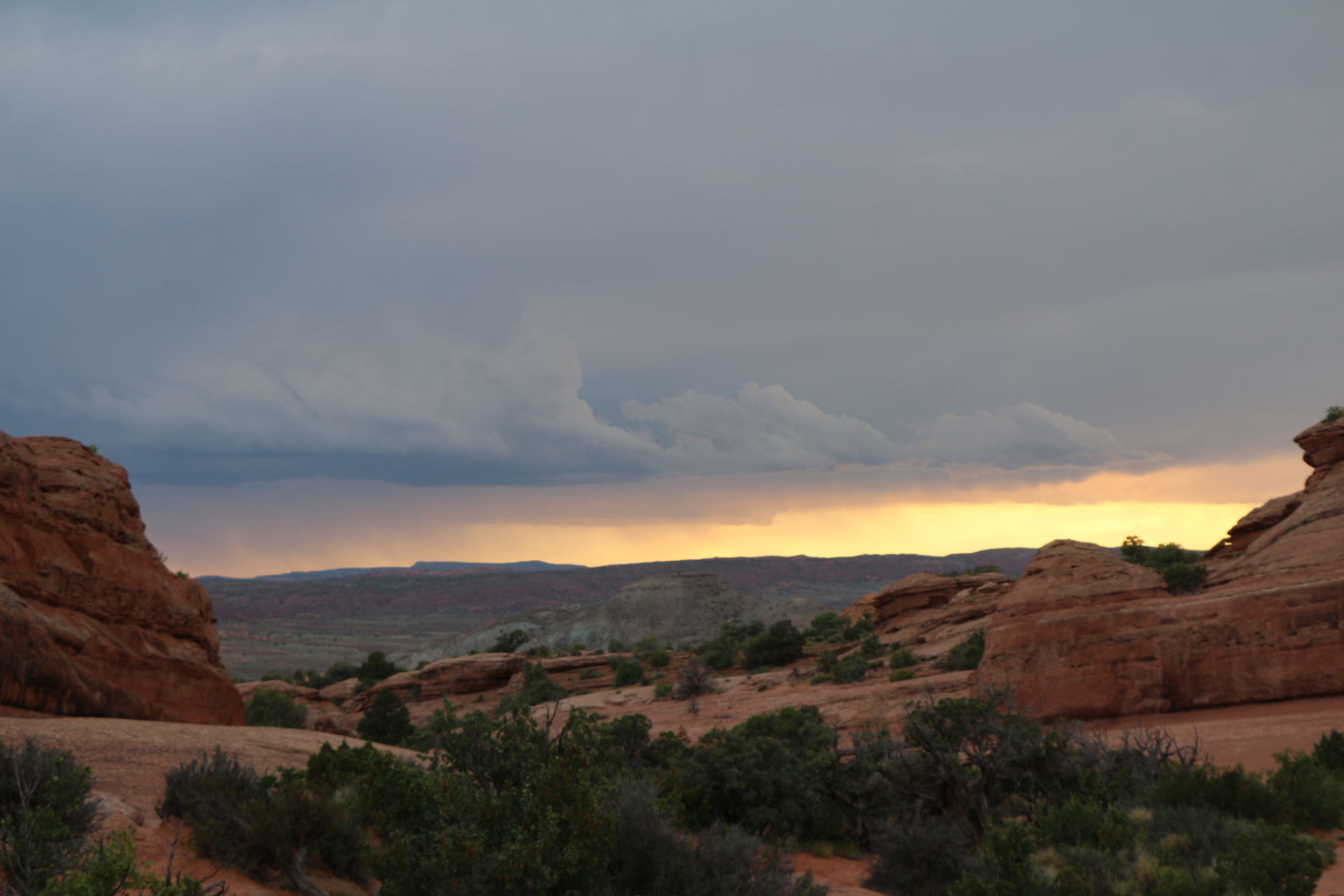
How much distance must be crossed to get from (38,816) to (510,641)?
65760 mm

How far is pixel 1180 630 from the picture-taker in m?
19.7

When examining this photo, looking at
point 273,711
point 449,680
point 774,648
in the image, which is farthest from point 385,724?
point 774,648

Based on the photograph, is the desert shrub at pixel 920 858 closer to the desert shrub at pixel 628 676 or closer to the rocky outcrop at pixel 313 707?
the rocky outcrop at pixel 313 707

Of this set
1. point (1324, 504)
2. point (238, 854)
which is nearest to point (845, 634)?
point (1324, 504)

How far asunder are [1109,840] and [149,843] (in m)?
11.7

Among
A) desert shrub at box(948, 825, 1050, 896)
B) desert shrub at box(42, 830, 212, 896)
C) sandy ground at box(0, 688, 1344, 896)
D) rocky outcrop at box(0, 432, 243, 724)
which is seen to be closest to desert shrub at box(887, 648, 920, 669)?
sandy ground at box(0, 688, 1344, 896)

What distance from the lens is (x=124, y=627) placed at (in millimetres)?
19672

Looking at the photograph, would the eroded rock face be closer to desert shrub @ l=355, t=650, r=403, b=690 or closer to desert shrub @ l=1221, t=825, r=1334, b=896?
desert shrub @ l=355, t=650, r=403, b=690

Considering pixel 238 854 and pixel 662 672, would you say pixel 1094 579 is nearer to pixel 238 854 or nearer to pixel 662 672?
pixel 238 854

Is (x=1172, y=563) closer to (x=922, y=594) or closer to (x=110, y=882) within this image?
(x=922, y=594)

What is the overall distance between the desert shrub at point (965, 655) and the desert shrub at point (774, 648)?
42.0ft

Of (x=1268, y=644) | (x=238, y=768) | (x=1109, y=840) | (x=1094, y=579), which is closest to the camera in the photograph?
(x=1109, y=840)

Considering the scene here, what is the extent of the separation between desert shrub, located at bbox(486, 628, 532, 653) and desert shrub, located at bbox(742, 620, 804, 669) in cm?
3207

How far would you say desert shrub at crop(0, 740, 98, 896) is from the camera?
6543 millimetres
